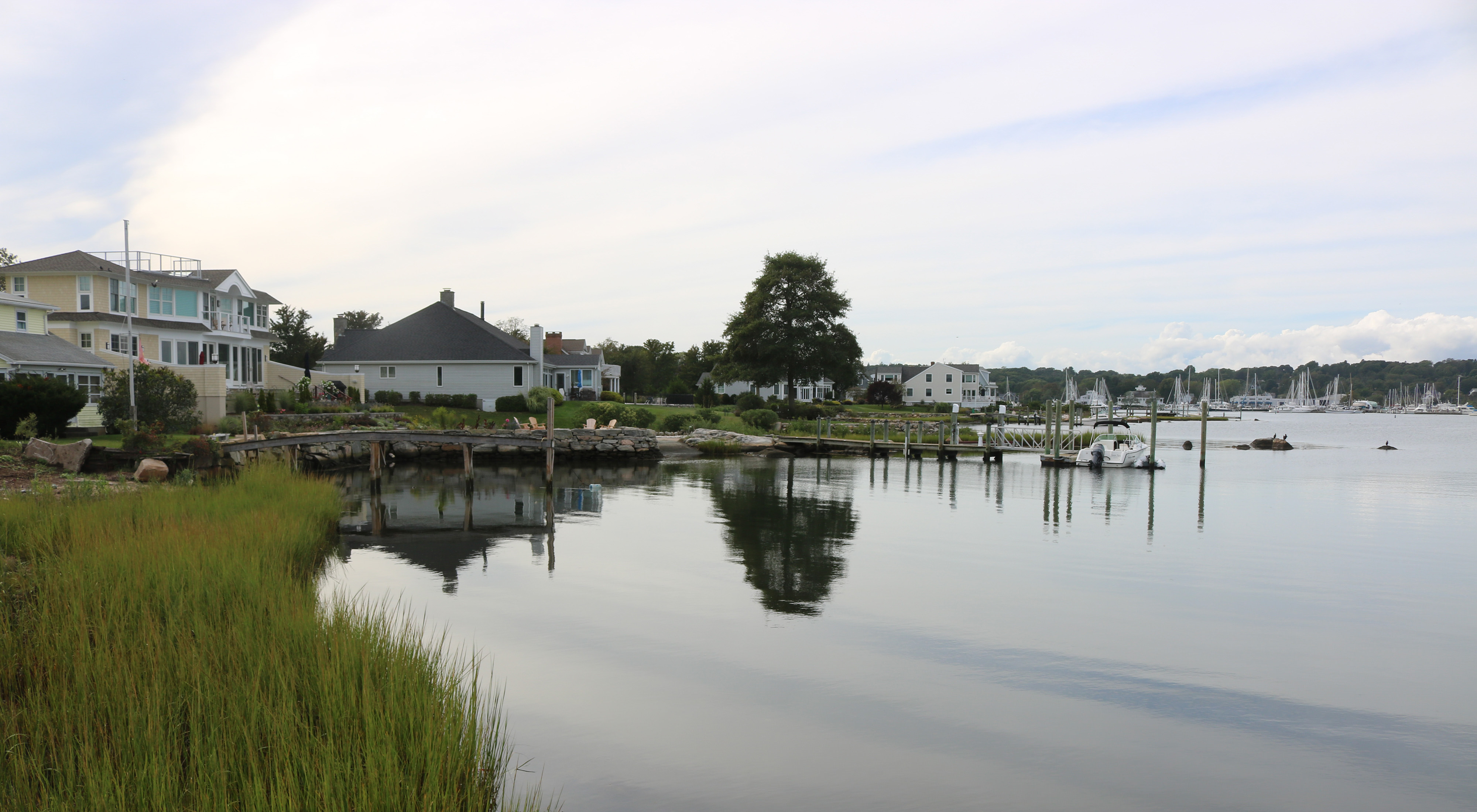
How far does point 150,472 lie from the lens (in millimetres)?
23109

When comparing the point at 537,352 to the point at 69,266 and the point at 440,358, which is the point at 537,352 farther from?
the point at 69,266

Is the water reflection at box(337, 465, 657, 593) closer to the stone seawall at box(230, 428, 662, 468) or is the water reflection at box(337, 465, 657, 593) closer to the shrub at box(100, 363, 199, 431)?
the stone seawall at box(230, 428, 662, 468)

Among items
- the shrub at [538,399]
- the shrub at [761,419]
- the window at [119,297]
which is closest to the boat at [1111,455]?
the shrub at [761,419]

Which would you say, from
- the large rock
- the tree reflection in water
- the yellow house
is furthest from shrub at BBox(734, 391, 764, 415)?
the large rock

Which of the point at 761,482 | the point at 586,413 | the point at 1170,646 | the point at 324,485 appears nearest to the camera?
the point at 1170,646

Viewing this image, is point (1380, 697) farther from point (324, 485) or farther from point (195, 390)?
point (195, 390)

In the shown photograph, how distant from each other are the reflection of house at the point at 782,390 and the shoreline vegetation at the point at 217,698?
253ft

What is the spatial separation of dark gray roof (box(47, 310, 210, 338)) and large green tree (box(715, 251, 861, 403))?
1503 inches

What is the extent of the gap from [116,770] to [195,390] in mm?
31128

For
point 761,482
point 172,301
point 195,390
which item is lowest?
point 761,482

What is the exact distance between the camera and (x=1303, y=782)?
904 cm

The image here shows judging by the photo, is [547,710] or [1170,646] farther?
[1170,646]

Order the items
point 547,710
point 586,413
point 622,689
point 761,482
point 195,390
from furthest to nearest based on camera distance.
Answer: point 586,413 < point 761,482 < point 195,390 < point 622,689 < point 547,710

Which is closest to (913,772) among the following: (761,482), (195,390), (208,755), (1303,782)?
(1303,782)
